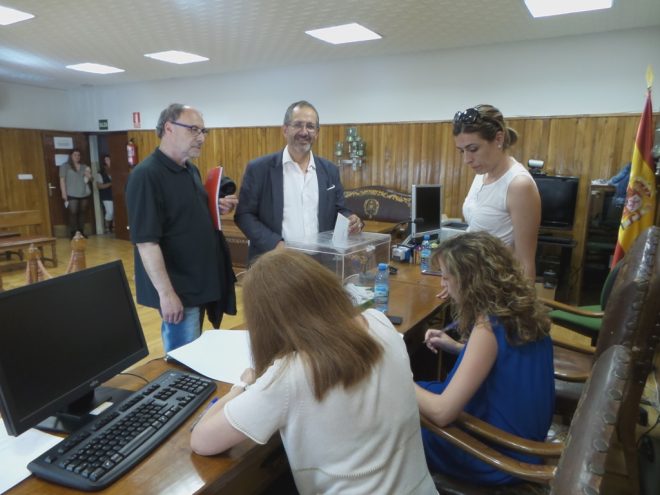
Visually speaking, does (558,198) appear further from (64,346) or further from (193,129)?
(64,346)

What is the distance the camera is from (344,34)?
4.67 meters

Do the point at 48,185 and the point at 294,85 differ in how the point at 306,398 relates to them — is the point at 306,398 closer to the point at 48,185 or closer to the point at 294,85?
the point at 294,85

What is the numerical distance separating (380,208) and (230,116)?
301cm

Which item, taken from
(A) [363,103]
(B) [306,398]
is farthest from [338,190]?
(A) [363,103]

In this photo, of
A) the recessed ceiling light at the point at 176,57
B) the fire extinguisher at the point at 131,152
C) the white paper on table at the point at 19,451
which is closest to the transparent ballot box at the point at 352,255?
the white paper on table at the point at 19,451

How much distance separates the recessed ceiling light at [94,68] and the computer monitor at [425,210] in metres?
5.52

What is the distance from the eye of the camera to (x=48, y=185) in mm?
8398

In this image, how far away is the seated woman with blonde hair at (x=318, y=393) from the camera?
3.00 ft

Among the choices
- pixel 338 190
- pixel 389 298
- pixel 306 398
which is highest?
pixel 338 190

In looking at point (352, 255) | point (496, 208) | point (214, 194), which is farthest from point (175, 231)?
point (496, 208)

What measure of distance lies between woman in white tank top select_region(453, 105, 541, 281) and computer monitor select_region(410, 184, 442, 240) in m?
0.93

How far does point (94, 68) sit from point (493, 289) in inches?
Answer: 284

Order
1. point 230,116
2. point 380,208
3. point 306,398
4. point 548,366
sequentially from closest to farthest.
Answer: point 306,398 < point 548,366 < point 380,208 < point 230,116

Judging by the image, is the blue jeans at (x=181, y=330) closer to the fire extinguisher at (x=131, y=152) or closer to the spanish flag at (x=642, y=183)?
the spanish flag at (x=642, y=183)
